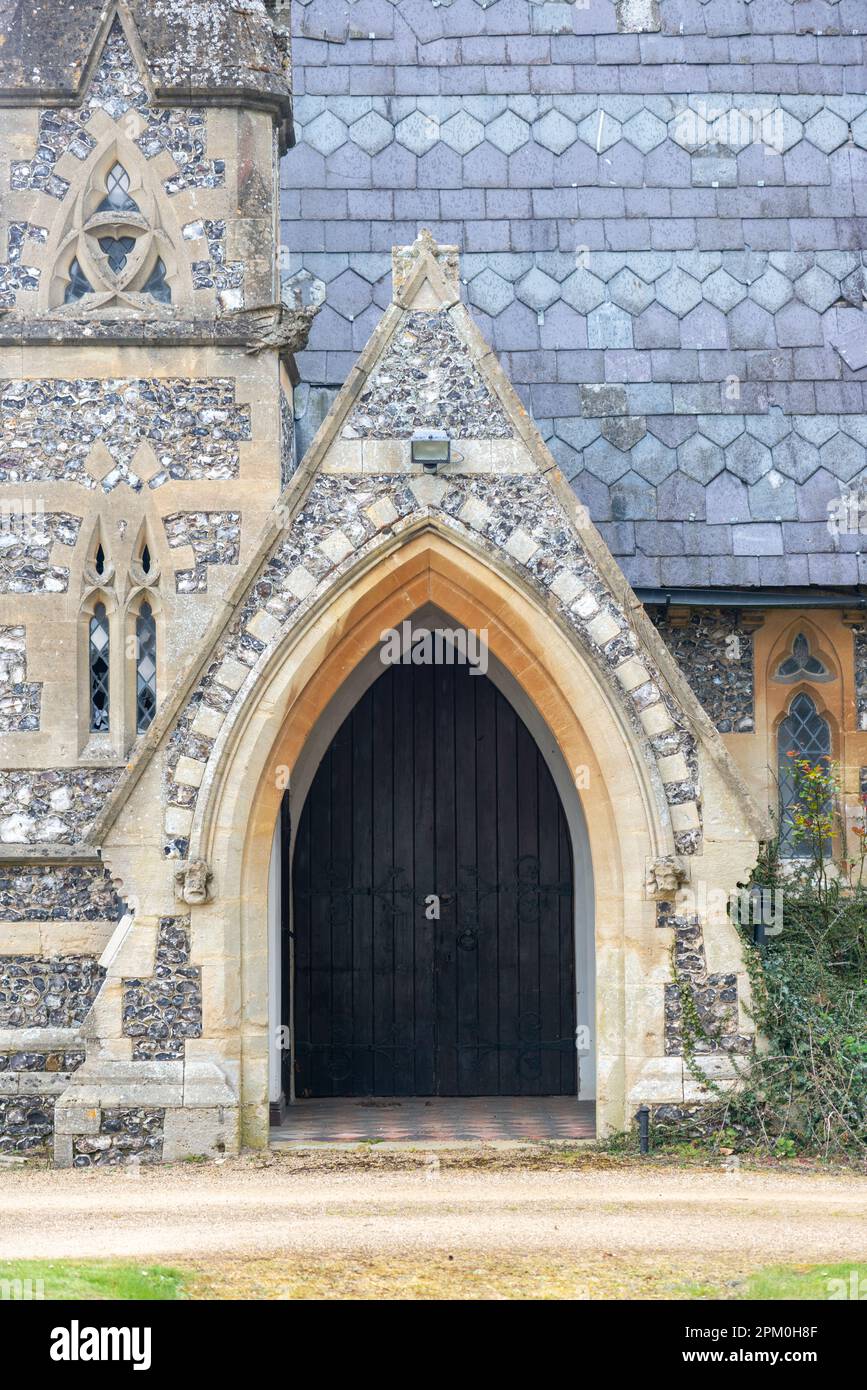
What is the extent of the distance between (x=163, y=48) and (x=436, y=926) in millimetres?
6229

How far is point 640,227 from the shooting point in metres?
13.9

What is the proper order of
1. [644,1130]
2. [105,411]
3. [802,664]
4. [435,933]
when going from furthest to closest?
[435,933], [802,664], [105,411], [644,1130]

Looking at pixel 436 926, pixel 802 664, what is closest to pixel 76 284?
pixel 436 926

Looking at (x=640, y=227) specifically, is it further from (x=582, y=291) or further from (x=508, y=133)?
(x=508, y=133)

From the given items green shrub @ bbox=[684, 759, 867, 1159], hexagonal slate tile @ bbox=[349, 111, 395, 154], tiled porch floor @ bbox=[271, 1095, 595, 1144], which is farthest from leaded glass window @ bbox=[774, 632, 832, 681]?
hexagonal slate tile @ bbox=[349, 111, 395, 154]

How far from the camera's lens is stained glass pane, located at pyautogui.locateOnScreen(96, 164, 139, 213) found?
1196 centimetres

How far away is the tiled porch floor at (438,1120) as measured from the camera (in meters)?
11.2

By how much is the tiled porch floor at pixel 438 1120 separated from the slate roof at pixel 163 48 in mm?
6544

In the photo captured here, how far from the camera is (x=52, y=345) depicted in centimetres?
1173

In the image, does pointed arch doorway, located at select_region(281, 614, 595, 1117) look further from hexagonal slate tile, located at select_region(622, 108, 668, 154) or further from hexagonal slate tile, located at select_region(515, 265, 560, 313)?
hexagonal slate tile, located at select_region(622, 108, 668, 154)

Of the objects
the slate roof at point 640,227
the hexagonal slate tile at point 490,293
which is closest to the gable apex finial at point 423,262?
the slate roof at point 640,227

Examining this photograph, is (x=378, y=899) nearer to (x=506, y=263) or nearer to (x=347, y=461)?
(x=347, y=461)

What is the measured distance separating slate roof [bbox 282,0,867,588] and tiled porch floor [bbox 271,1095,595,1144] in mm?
3606
